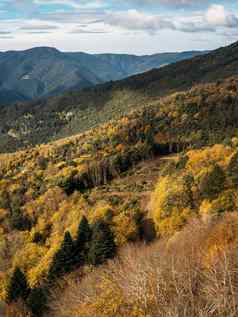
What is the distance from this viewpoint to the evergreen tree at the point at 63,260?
5088 cm

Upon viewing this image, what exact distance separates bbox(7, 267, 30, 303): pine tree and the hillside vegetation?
11cm

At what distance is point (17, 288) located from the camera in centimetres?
4716

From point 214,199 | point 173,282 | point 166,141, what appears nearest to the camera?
point 173,282

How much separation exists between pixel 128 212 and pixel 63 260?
53.8 ft

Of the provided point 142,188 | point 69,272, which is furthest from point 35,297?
point 142,188

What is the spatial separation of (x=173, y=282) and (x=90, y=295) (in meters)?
6.62

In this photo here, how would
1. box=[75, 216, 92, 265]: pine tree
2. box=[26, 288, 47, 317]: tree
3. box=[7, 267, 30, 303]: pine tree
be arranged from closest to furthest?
box=[26, 288, 47, 317]: tree → box=[7, 267, 30, 303]: pine tree → box=[75, 216, 92, 265]: pine tree

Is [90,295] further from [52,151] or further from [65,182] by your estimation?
[52,151]

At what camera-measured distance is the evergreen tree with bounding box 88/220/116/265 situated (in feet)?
158

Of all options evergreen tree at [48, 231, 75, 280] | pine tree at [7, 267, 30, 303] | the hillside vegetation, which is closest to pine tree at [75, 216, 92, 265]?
the hillside vegetation

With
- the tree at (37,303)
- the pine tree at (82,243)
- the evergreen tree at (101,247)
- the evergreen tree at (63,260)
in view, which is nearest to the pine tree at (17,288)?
the evergreen tree at (63,260)

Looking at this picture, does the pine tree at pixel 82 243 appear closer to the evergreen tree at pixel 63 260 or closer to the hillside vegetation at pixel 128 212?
the hillside vegetation at pixel 128 212

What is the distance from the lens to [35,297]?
40344 mm

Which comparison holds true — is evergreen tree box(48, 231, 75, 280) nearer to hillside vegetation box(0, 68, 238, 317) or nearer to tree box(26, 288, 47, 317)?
hillside vegetation box(0, 68, 238, 317)
